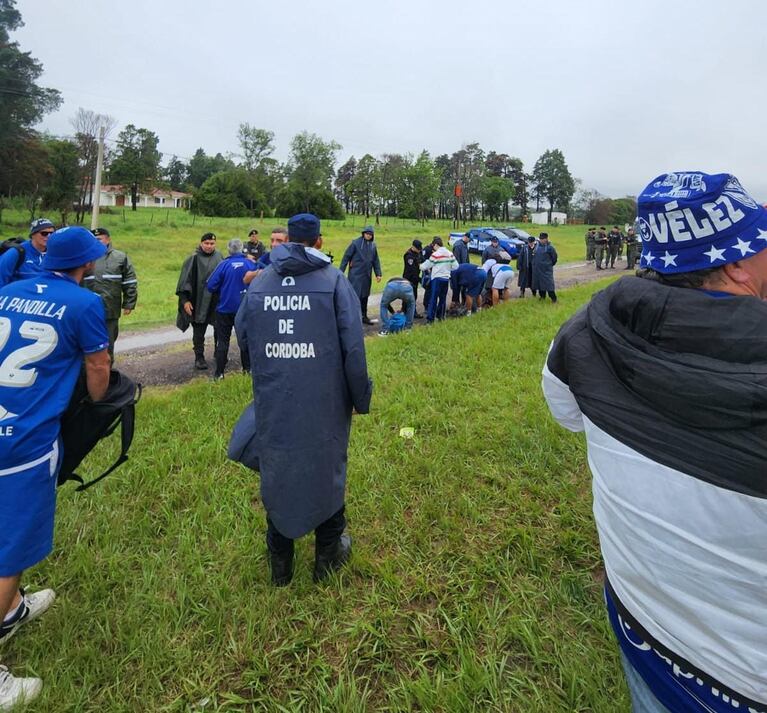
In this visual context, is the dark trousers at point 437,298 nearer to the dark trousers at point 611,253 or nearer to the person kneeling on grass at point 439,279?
the person kneeling on grass at point 439,279

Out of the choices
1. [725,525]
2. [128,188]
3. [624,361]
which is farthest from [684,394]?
[128,188]

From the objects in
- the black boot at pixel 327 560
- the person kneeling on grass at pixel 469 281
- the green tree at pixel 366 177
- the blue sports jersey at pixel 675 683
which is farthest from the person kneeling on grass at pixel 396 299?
the green tree at pixel 366 177

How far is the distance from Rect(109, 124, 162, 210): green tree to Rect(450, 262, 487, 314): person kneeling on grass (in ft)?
156

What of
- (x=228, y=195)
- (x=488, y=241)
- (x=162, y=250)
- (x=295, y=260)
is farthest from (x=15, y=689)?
(x=228, y=195)

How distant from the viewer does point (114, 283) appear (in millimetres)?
5645

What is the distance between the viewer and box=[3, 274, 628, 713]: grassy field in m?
1.95

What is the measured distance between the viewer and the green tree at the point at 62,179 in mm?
30391

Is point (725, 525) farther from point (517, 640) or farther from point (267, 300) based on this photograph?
point (267, 300)

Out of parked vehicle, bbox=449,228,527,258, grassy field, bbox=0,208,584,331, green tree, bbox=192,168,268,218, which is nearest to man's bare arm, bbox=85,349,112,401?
grassy field, bbox=0,208,584,331

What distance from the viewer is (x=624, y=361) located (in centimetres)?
101

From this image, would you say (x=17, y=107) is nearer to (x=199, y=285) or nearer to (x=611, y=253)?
(x=199, y=285)

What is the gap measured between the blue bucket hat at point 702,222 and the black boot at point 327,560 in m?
2.10

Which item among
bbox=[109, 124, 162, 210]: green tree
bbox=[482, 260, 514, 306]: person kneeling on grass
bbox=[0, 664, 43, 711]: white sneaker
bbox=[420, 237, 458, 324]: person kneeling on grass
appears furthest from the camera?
bbox=[109, 124, 162, 210]: green tree

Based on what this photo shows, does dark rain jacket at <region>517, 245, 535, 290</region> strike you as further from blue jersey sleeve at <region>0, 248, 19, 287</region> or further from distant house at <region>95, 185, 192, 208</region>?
distant house at <region>95, 185, 192, 208</region>
